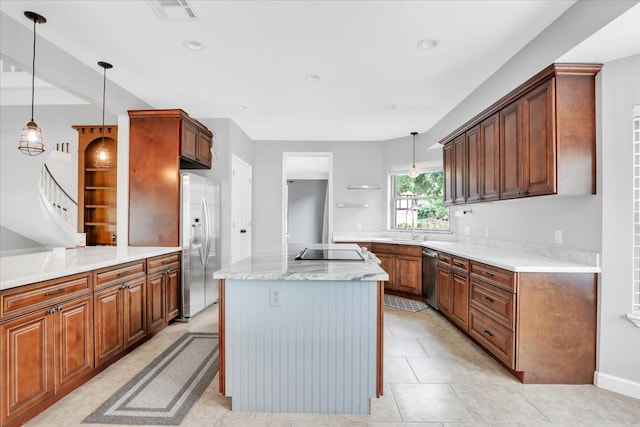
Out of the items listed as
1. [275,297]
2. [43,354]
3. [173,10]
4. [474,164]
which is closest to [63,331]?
[43,354]

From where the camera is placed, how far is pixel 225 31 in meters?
2.44

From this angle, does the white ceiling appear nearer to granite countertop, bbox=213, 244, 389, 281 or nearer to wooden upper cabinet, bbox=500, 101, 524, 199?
wooden upper cabinet, bbox=500, 101, 524, 199

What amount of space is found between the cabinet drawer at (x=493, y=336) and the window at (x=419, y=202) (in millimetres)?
2307

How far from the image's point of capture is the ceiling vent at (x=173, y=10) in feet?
6.86

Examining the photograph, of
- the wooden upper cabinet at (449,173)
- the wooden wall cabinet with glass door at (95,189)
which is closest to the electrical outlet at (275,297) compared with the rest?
the wooden upper cabinet at (449,173)

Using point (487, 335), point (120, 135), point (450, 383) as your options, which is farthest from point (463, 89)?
point (120, 135)

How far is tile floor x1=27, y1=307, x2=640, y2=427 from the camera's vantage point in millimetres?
1893

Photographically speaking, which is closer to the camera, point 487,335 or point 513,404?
point 513,404

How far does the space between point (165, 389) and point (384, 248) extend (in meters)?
3.53

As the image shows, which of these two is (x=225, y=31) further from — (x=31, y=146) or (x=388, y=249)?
(x=388, y=249)

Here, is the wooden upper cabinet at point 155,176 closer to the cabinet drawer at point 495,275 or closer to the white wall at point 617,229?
the cabinet drawer at point 495,275

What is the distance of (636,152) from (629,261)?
74 centimetres

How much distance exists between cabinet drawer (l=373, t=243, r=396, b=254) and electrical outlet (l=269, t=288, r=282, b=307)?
3.21 metres

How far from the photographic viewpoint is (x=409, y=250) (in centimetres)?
466
